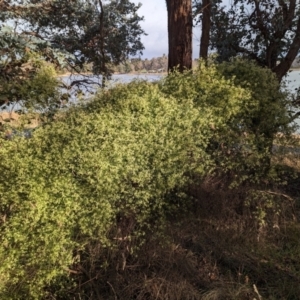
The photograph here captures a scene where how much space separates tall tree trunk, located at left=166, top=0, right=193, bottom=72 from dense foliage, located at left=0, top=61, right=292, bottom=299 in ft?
3.60

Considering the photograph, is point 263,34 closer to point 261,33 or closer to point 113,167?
point 261,33

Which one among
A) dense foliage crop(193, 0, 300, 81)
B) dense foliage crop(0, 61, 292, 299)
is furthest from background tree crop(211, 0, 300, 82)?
dense foliage crop(0, 61, 292, 299)

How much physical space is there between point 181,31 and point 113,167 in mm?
3554

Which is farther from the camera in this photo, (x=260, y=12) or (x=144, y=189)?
(x=260, y=12)

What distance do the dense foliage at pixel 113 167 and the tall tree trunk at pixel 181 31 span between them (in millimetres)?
1098

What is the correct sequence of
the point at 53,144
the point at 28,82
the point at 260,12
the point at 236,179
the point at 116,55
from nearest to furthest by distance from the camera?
the point at 53,144
the point at 28,82
the point at 236,179
the point at 260,12
the point at 116,55

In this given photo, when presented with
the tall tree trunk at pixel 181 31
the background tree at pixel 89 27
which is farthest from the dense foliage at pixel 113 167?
the background tree at pixel 89 27

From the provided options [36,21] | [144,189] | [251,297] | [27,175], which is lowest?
[251,297]

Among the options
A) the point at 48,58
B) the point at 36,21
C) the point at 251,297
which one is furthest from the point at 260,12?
the point at 251,297

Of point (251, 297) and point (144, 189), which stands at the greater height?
point (144, 189)

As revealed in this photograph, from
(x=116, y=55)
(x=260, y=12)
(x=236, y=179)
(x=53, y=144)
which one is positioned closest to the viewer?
(x=53, y=144)

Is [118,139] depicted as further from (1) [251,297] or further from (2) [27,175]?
(1) [251,297]

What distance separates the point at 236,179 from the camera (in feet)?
16.5

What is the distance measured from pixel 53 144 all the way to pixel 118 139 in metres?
0.63
